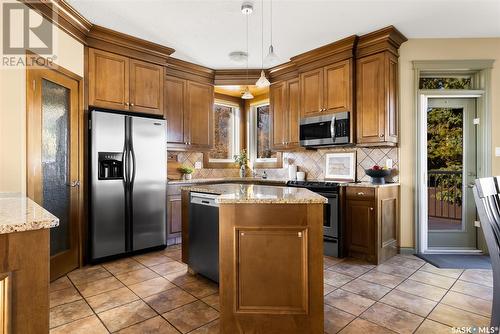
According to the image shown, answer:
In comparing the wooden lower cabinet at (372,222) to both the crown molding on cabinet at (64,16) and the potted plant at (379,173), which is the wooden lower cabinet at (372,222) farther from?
the crown molding on cabinet at (64,16)

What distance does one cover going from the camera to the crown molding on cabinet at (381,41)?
328 cm

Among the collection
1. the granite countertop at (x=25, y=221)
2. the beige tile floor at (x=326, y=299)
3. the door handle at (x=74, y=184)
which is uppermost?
the door handle at (x=74, y=184)

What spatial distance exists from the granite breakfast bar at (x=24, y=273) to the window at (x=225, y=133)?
13.5ft

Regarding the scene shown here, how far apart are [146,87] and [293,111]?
216 centimetres

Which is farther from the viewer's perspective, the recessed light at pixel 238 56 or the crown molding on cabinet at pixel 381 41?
the recessed light at pixel 238 56

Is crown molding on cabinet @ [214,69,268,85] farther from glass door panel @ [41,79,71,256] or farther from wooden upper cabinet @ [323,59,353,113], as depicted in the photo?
glass door panel @ [41,79,71,256]

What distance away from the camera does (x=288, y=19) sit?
121 inches

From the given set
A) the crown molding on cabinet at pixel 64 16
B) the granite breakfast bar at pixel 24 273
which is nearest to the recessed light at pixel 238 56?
the crown molding on cabinet at pixel 64 16

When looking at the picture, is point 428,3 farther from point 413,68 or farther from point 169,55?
point 169,55

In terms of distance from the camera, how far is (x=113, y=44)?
338cm

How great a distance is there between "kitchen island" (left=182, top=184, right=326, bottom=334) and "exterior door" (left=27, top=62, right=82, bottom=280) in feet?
6.31

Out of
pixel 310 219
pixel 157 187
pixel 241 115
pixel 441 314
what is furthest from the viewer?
pixel 241 115

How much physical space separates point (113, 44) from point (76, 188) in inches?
69.1

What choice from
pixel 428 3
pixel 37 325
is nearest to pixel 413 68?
pixel 428 3
